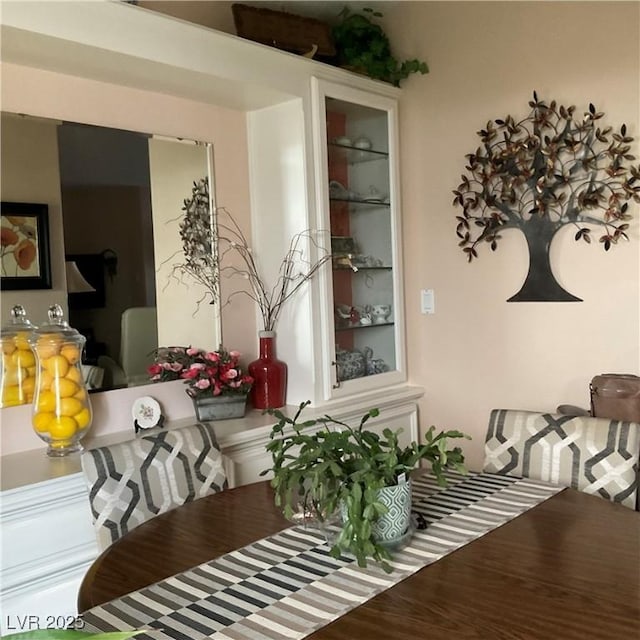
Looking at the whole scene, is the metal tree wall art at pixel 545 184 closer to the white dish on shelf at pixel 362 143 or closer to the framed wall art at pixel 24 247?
the white dish on shelf at pixel 362 143

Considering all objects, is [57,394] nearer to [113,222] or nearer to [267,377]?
[113,222]

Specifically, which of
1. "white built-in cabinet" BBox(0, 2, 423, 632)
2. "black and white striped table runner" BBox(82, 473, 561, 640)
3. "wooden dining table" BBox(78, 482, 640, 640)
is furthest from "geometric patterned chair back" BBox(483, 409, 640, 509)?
"white built-in cabinet" BBox(0, 2, 423, 632)

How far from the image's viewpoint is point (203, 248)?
267 centimetres

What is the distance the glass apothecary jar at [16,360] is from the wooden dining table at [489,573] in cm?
76

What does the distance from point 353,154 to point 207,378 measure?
1229mm

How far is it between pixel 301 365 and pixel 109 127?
118cm

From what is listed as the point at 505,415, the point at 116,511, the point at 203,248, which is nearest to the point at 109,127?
the point at 203,248

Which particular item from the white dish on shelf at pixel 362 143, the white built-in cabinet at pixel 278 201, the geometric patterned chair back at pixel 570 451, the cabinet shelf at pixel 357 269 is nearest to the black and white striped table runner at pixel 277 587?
the geometric patterned chair back at pixel 570 451

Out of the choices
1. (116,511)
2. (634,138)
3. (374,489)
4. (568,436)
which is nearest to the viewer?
(374,489)

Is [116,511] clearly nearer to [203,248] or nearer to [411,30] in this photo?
[203,248]

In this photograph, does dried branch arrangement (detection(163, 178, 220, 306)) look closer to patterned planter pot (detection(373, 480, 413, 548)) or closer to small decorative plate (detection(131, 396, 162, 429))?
small decorative plate (detection(131, 396, 162, 429))

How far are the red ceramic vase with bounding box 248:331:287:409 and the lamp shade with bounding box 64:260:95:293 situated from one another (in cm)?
75

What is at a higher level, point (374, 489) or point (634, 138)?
point (634, 138)

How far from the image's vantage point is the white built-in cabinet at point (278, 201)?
188 cm
